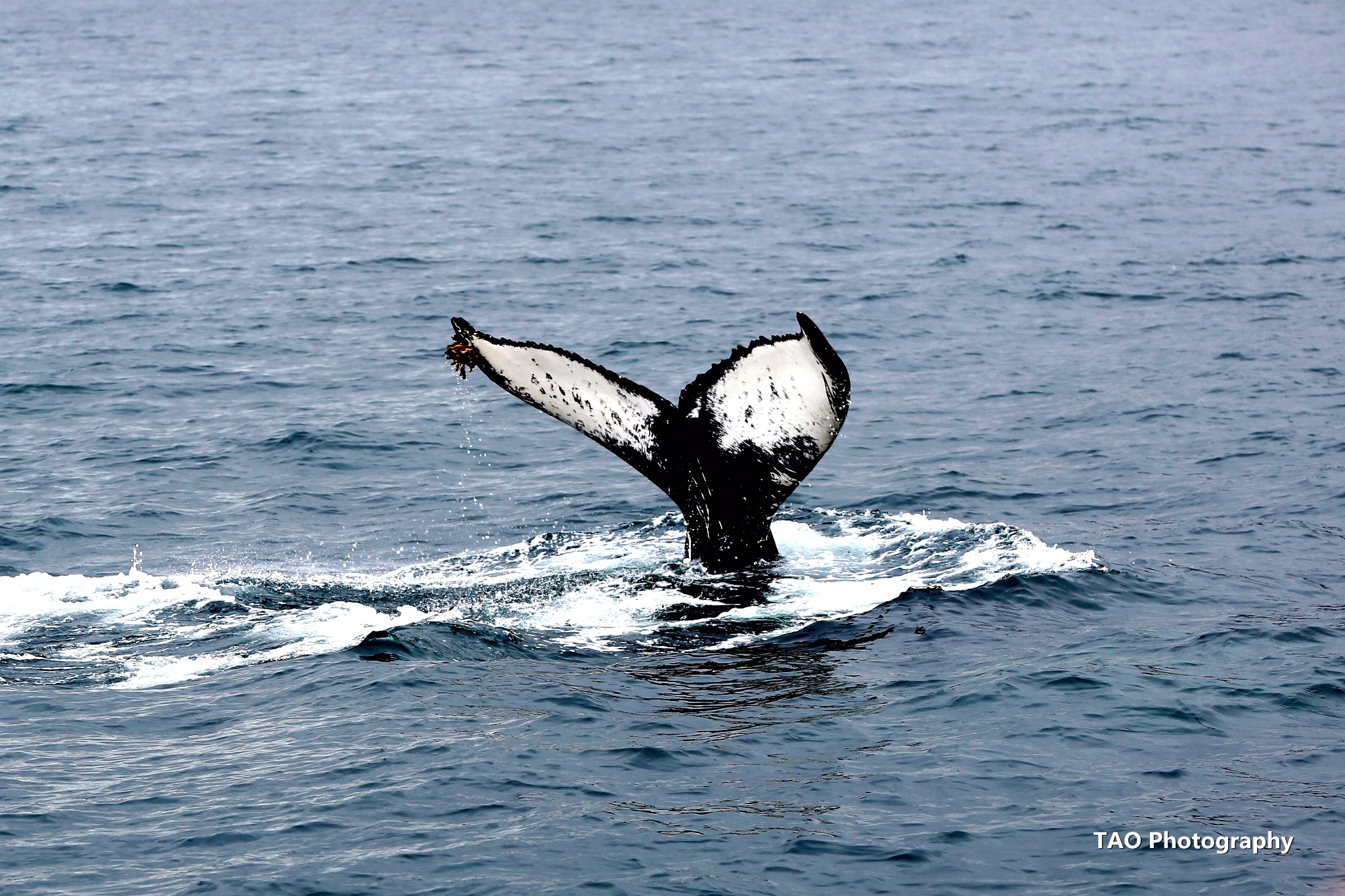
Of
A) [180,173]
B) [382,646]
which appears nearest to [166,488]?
[382,646]

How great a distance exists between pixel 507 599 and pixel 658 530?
2.44 meters

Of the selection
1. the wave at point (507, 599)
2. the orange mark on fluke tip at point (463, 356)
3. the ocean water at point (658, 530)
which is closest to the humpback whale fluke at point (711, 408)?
the orange mark on fluke tip at point (463, 356)

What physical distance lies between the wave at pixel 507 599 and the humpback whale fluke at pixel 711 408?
0.94 metres

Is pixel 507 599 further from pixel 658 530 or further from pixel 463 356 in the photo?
pixel 463 356

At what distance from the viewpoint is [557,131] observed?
42.2 m

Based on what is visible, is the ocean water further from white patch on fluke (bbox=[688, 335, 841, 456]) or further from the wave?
white patch on fluke (bbox=[688, 335, 841, 456])

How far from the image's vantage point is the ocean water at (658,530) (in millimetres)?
8797

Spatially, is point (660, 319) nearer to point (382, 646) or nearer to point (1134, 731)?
point (382, 646)

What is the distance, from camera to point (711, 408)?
1081cm

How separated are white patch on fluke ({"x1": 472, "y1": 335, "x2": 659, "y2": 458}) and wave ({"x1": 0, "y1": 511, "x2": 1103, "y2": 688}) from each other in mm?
1524

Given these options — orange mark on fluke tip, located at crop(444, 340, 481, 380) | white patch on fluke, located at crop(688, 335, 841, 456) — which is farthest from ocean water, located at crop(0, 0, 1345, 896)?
orange mark on fluke tip, located at crop(444, 340, 481, 380)

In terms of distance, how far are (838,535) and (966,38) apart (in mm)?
54130

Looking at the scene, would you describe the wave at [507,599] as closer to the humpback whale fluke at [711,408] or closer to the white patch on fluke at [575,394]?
the humpback whale fluke at [711,408]

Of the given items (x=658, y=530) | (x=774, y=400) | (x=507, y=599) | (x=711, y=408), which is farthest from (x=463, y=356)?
(x=658, y=530)
